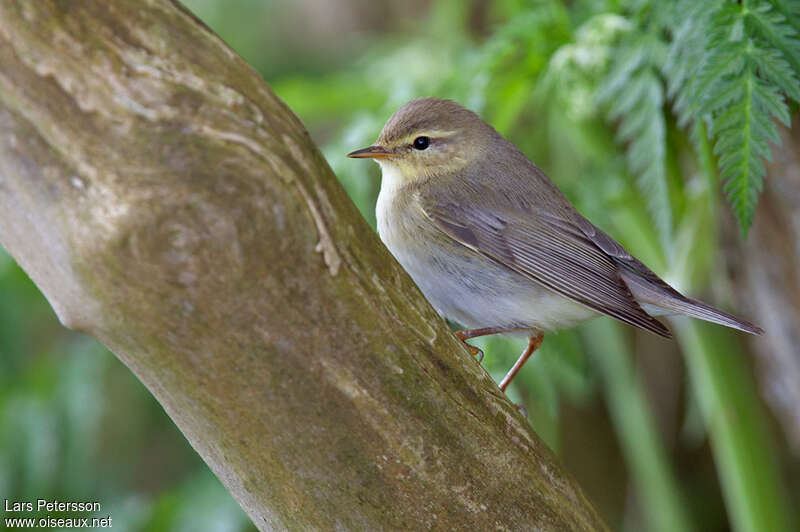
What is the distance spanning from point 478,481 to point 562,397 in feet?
9.77

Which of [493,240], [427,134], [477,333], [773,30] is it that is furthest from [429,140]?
[773,30]

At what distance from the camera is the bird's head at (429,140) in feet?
7.77

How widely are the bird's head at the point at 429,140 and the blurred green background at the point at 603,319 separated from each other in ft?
1.15

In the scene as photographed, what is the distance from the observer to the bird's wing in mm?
2111

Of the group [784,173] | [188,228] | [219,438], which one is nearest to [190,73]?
[188,228]

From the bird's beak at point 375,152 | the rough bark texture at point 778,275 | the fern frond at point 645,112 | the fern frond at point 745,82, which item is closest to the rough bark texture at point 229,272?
the fern frond at point 745,82

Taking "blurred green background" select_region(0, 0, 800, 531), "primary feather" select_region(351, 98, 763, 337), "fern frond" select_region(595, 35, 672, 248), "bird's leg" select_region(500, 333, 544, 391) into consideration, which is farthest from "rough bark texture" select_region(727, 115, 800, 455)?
"bird's leg" select_region(500, 333, 544, 391)

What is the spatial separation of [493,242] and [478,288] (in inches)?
5.3

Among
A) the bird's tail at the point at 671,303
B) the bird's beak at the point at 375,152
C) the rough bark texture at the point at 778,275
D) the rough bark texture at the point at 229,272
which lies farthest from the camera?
the rough bark texture at the point at 778,275

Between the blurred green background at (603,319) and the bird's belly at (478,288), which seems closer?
the bird's belly at (478,288)

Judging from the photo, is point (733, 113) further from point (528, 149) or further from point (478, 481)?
point (528, 149)

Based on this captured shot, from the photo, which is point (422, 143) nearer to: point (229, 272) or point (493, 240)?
point (493, 240)

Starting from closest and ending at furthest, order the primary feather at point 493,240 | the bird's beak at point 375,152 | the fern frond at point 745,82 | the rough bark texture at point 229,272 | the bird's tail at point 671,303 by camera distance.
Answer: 1. the rough bark texture at point 229,272
2. the fern frond at point 745,82
3. the bird's tail at point 671,303
4. the primary feather at point 493,240
5. the bird's beak at point 375,152

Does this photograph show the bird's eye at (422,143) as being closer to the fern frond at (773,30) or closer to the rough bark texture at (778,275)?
the fern frond at (773,30)
